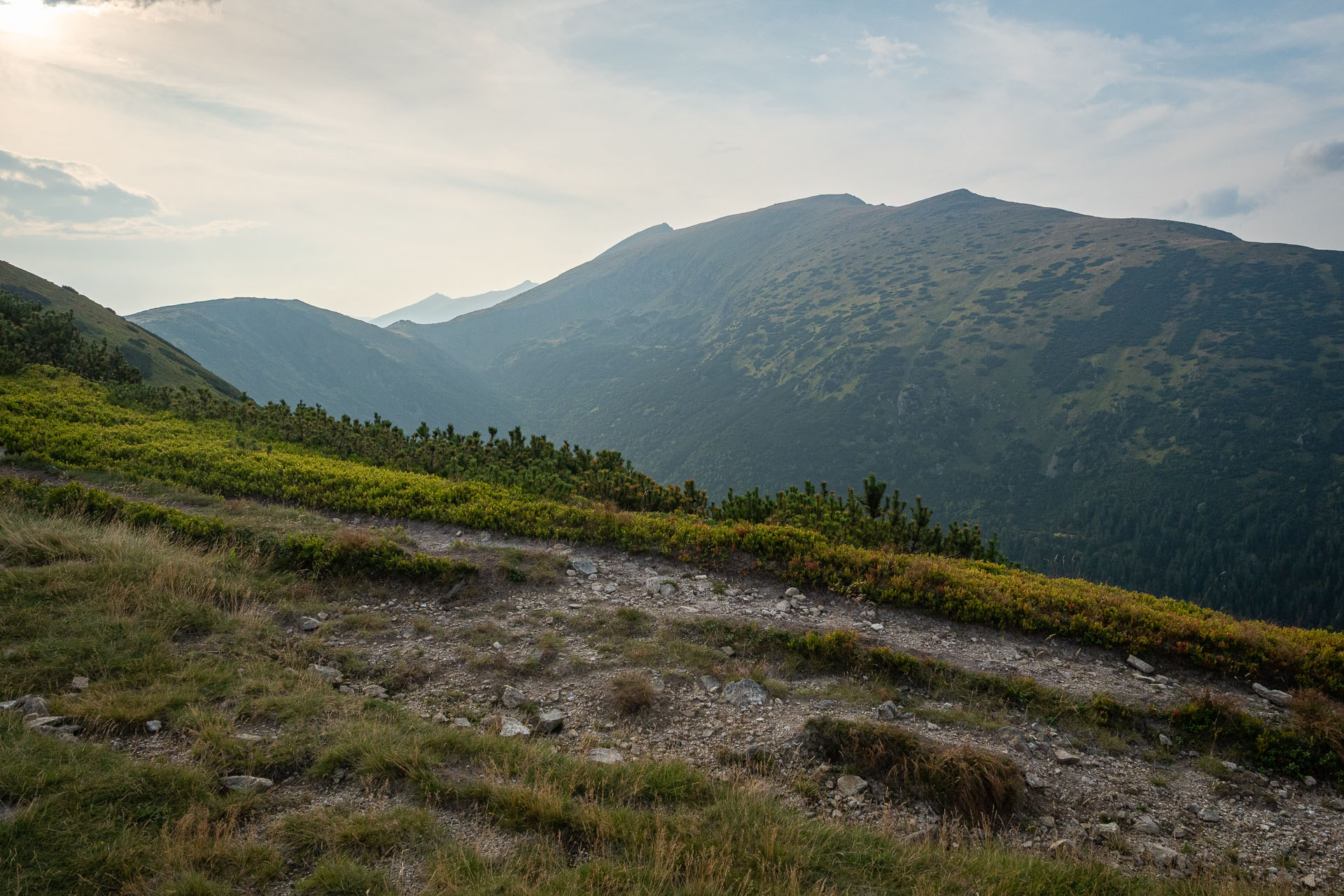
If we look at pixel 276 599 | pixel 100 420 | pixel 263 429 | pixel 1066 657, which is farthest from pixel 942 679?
pixel 100 420

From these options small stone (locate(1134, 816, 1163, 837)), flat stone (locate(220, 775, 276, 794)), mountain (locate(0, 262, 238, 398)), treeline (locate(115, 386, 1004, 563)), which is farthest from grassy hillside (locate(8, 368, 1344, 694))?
mountain (locate(0, 262, 238, 398))

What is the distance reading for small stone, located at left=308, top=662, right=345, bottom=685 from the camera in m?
7.58

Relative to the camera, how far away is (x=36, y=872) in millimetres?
4238

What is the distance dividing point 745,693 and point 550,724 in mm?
2487

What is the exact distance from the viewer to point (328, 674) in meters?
7.70

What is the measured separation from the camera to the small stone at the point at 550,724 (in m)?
7.13

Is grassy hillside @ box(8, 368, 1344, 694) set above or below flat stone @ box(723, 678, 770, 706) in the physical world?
above

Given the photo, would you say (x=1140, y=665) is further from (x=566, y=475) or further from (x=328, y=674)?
(x=566, y=475)

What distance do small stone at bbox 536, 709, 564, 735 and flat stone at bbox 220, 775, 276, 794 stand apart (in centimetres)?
262

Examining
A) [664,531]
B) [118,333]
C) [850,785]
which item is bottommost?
[850,785]

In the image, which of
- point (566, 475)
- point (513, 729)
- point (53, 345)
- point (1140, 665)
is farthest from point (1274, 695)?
point (53, 345)

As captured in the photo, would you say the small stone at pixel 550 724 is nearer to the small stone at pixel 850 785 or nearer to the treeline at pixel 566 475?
the small stone at pixel 850 785

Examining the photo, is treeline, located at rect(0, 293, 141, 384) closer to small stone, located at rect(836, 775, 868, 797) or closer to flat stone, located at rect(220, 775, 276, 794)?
flat stone, located at rect(220, 775, 276, 794)

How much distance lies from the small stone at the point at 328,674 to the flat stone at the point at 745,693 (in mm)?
4837
